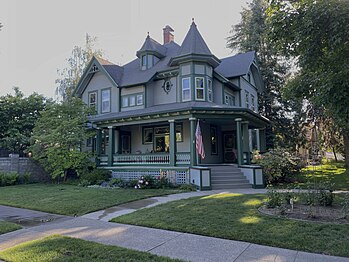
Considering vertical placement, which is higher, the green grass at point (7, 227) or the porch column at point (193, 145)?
the porch column at point (193, 145)

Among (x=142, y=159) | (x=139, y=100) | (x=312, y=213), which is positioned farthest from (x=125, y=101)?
(x=312, y=213)

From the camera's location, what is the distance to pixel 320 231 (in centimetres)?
526

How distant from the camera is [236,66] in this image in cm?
2102

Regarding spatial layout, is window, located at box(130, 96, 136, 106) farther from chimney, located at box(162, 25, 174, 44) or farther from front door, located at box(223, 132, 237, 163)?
chimney, located at box(162, 25, 174, 44)

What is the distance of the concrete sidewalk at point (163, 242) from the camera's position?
4.36 m

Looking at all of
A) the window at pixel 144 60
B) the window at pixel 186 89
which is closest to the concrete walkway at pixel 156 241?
the window at pixel 186 89

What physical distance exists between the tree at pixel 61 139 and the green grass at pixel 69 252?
1133 centimetres

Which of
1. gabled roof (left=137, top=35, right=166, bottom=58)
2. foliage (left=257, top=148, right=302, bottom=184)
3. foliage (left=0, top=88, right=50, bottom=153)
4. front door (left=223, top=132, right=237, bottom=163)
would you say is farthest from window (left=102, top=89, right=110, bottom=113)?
foliage (left=257, top=148, right=302, bottom=184)

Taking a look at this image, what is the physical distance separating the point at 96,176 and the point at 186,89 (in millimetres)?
7465

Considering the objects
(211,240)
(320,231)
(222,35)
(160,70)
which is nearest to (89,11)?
(160,70)

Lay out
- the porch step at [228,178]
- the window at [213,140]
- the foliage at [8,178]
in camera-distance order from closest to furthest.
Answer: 1. the porch step at [228,178]
2. the foliage at [8,178]
3. the window at [213,140]

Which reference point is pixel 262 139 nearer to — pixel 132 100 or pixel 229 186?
pixel 229 186

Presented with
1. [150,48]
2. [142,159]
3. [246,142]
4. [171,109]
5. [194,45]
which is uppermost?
[150,48]

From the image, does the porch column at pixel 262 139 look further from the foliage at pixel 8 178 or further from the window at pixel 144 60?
the foliage at pixel 8 178
